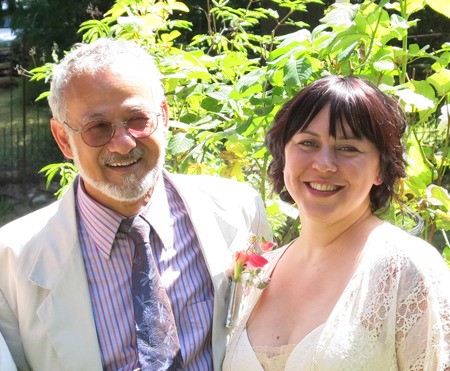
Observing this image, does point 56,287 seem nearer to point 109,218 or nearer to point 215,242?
point 109,218

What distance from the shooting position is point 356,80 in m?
2.17

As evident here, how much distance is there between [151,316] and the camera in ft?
7.67

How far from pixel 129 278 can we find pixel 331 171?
733mm

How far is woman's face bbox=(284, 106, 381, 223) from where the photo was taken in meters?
2.10

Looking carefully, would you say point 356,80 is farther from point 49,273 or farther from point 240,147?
point 49,273

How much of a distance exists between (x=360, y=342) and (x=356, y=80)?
0.71 m

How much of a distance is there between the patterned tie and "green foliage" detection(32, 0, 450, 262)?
0.65m

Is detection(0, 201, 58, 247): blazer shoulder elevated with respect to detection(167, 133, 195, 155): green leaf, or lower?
lower

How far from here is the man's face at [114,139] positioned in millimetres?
2414

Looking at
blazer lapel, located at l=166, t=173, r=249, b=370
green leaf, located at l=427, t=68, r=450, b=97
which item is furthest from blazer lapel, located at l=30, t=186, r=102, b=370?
green leaf, located at l=427, t=68, r=450, b=97

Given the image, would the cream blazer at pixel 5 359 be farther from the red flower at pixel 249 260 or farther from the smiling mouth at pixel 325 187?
the smiling mouth at pixel 325 187

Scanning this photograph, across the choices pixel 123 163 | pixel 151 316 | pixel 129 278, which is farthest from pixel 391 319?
pixel 123 163

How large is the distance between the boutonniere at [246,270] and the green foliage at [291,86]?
0.45m

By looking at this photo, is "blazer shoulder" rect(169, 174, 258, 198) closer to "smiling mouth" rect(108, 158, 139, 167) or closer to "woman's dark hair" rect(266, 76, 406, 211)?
"smiling mouth" rect(108, 158, 139, 167)
